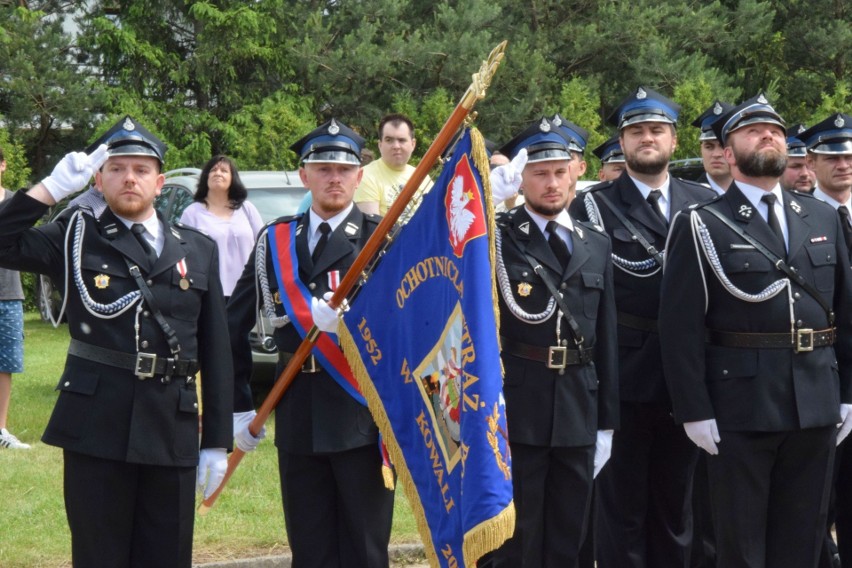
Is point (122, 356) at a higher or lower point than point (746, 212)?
lower

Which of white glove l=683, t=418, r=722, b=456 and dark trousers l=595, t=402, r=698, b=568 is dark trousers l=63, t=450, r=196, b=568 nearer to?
white glove l=683, t=418, r=722, b=456

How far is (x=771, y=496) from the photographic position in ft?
17.8

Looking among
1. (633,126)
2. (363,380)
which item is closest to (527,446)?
(363,380)

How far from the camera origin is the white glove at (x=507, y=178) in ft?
17.7

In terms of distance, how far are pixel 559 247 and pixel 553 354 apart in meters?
0.48

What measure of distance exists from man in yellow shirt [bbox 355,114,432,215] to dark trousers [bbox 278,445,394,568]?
329 centimetres

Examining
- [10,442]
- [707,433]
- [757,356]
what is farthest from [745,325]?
[10,442]

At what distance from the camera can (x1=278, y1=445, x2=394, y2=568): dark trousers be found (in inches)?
210

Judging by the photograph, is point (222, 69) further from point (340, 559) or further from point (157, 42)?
point (340, 559)

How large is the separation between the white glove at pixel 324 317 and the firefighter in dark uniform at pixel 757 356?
1.40m

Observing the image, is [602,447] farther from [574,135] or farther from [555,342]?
[574,135]

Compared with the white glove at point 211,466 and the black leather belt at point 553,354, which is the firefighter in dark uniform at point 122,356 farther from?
the black leather belt at point 553,354

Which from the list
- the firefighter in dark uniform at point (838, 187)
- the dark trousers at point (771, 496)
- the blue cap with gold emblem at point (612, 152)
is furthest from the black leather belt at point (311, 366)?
the blue cap with gold emblem at point (612, 152)

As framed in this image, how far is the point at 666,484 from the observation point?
6.32m
